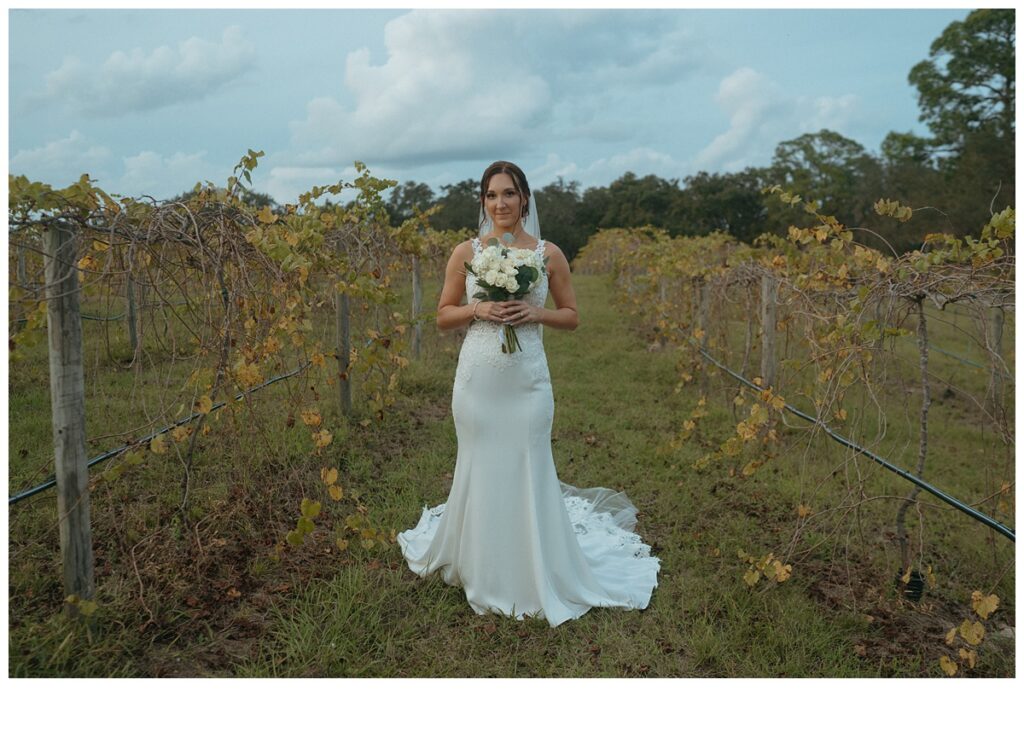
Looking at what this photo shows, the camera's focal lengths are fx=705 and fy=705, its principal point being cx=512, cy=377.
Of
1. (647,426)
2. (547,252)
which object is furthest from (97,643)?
(647,426)

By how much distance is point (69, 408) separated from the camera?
2.31 m

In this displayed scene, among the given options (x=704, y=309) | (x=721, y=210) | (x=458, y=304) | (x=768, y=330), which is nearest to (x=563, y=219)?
(x=721, y=210)

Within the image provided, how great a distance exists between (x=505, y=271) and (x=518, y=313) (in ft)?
0.66

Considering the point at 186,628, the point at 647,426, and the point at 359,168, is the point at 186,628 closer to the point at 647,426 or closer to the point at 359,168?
the point at 359,168

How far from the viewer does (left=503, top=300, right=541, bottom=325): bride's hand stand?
2.89 metres

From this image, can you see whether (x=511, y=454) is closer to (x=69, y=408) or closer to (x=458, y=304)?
(x=458, y=304)

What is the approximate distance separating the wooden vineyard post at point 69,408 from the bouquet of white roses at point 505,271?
1.39 metres

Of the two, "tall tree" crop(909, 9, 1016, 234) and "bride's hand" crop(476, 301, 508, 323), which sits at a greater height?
"tall tree" crop(909, 9, 1016, 234)

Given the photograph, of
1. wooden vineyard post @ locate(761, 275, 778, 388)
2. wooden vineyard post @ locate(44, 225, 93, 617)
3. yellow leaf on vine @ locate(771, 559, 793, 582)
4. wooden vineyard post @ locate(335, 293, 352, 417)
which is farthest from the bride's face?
wooden vineyard post @ locate(761, 275, 778, 388)

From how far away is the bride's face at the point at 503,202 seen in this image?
9.64ft

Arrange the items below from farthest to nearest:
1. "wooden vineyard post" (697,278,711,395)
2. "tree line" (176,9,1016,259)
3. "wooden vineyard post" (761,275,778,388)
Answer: "tree line" (176,9,1016,259) < "wooden vineyard post" (697,278,711,395) < "wooden vineyard post" (761,275,778,388)

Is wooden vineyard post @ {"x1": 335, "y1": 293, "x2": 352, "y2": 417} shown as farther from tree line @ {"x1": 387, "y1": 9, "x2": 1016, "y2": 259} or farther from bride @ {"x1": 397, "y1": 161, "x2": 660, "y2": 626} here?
tree line @ {"x1": 387, "y1": 9, "x2": 1016, "y2": 259}

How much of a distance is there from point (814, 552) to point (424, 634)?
2129mm

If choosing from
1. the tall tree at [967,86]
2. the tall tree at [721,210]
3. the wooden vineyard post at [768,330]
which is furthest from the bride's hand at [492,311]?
the tall tree at [721,210]
